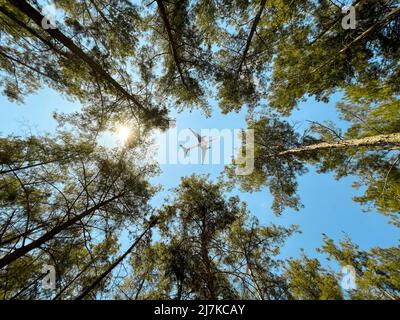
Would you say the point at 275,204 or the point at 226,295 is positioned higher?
the point at 275,204

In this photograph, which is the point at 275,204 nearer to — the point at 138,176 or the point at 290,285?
the point at 290,285

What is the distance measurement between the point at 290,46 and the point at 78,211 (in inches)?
352

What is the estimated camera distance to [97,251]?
6484 mm

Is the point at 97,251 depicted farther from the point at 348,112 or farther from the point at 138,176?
the point at 348,112

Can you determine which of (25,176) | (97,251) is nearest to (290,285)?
(97,251)

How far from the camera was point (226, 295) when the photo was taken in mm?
6469

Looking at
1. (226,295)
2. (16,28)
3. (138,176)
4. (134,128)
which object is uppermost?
(16,28)

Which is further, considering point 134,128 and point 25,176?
point 134,128

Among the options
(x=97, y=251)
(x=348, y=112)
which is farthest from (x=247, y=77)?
(x=97, y=251)

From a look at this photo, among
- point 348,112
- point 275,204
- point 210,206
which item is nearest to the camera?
point 348,112

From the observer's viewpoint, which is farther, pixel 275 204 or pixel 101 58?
pixel 275 204

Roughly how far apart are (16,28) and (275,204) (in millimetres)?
11045

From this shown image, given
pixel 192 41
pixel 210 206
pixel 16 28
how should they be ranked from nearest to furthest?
pixel 16 28, pixel 192 41, pixel 210 206

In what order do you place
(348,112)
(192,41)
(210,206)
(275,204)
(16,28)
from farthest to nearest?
(275,204) < (210,206) < (348,112) < (192,41) < (16,28)
